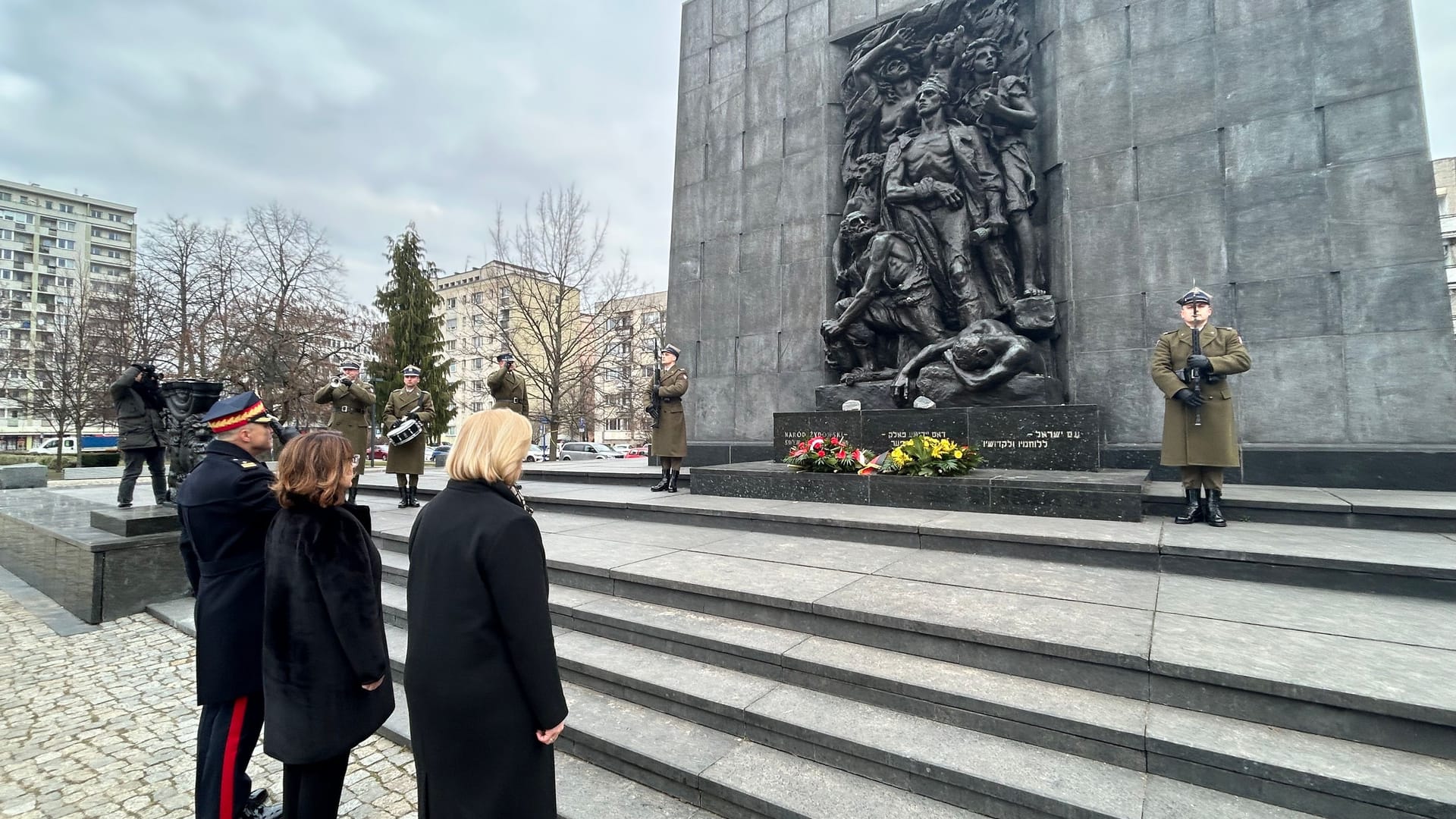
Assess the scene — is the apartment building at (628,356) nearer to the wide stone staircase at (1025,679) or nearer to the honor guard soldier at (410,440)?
the honor guard soldier at (410,440)

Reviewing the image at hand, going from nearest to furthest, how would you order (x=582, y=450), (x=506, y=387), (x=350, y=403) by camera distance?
(x=506, y=387)
(x=350, y=403)
(x=582, y=450)

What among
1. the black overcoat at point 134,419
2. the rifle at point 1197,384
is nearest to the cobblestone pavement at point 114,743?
the black overcoat at point 134,419

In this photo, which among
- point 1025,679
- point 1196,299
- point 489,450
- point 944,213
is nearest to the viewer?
point 489,450

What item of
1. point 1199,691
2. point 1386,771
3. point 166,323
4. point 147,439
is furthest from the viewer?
point 166,323

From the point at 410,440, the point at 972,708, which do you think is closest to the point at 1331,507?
the point at 972,708

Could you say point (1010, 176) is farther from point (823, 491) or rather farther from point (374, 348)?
point (374, 348)

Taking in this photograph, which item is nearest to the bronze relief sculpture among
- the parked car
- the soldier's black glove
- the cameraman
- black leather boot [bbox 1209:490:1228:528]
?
the soldier's black glove

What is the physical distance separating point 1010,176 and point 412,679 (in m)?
10.4

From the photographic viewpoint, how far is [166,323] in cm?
2678

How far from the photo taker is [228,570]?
9.61 ft

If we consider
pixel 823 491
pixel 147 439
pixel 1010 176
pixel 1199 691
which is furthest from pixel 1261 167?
A: pixel 147 439

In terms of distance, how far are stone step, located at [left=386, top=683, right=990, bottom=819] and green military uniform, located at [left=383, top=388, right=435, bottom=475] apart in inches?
307

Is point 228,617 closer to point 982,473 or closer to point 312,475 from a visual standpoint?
point 312,475

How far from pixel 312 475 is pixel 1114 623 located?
4244 millimetres
